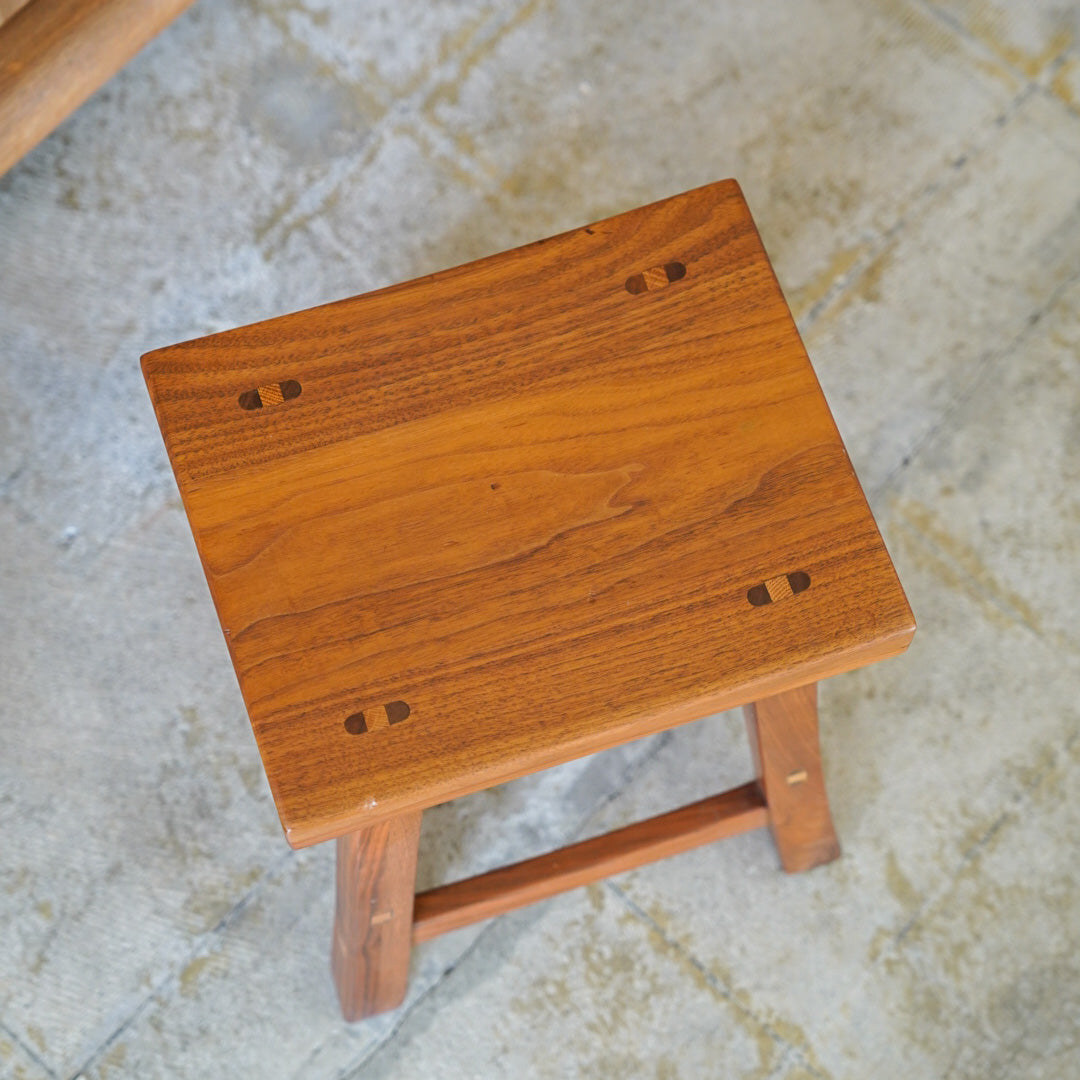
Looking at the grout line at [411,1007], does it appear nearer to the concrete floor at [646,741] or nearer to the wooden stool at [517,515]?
the concrete floor at [646,741]

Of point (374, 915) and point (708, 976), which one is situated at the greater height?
point (374, 915)

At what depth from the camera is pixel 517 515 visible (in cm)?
125

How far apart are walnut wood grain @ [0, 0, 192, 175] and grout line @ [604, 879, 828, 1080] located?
1.37 m

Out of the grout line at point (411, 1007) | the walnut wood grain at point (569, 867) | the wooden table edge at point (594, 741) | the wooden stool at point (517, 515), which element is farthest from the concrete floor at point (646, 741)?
the wooden table edge at point (594, 741)

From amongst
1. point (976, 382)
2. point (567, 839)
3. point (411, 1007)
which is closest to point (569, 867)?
point (567, 839)

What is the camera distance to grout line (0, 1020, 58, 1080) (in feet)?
5.72

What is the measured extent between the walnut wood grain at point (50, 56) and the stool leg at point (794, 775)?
1303 millimetres

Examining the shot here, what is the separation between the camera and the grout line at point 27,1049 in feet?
5.72

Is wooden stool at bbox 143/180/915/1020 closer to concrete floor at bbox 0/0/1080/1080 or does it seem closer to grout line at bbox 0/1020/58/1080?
concrete floor at bbox 0/0/1080/1080

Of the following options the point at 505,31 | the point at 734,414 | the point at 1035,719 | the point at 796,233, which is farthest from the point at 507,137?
the point at 1035,719

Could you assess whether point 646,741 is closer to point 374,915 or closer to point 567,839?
point 567,839

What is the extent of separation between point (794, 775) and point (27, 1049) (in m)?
1.10

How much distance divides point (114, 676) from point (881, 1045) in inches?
47.8

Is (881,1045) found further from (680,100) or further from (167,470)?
(680,100)
